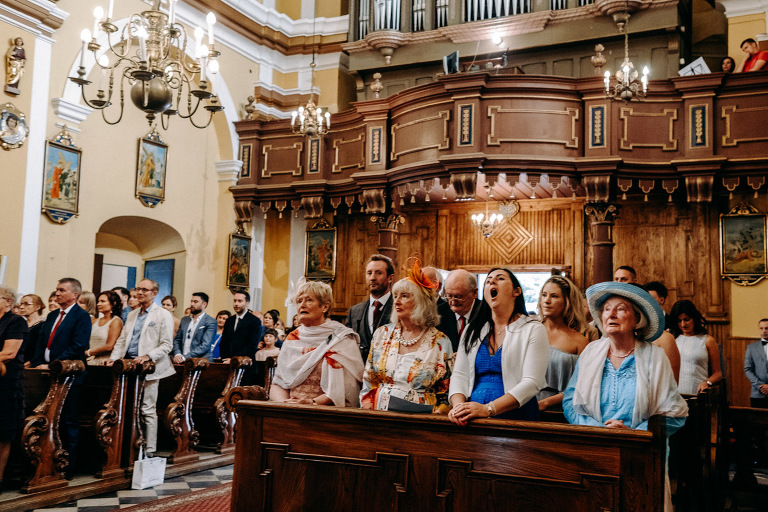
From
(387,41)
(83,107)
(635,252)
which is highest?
(387,41)

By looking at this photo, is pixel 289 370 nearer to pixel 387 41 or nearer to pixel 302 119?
pixel 302 119

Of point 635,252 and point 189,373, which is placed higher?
point 635,252

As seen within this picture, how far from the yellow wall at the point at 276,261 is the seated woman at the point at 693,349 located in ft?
25.6

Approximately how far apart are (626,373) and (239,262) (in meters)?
9.31

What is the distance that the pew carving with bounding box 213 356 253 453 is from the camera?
685 cm

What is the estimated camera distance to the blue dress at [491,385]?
3.12 m

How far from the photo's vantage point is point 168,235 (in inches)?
443

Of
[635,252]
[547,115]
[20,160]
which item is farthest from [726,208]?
[20,160]

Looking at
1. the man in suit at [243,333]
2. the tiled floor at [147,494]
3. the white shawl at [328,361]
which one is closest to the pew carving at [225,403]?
the man in suit at [243,333]

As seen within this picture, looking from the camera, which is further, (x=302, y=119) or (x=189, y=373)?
(x=302, y=119)

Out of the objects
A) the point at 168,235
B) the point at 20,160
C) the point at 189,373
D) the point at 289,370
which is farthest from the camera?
the point at 168,235

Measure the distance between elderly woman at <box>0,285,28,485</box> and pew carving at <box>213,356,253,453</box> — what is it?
2160 mm

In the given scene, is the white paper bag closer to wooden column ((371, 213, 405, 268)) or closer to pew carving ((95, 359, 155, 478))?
pew carving ((95, 359, 155, 478))

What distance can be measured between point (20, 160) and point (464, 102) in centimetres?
537
